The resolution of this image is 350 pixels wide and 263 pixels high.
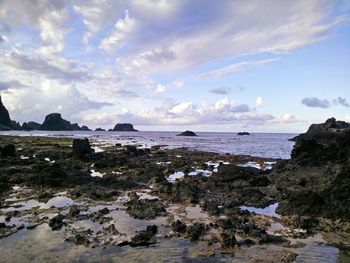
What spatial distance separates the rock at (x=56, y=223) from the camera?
606 inches

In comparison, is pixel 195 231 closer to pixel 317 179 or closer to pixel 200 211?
pixel 200 211

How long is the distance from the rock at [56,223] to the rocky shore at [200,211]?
43mm

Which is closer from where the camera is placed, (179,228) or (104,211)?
(179,228)

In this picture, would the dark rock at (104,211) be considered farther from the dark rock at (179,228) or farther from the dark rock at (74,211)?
the dark rock at (179,228)

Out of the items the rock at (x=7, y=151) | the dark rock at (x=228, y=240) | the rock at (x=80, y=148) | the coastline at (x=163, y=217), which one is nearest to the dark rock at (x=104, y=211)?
the coastline at (x=163, y=217)

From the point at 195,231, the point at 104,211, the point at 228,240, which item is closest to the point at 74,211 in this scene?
the point at 104,211

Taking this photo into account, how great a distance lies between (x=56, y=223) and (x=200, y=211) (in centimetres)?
774

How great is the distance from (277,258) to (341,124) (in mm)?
97302

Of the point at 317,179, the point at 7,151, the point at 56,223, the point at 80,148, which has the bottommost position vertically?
the point at 56,223

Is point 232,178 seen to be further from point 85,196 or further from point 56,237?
point 56,237

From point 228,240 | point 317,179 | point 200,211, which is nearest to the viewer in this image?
point 228,240

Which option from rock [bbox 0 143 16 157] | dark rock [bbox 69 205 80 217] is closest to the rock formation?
dark rock [bbox 69 205 80 217]

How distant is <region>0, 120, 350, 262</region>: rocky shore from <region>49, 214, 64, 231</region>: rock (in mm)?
43

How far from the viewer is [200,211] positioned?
19562 millimetres
